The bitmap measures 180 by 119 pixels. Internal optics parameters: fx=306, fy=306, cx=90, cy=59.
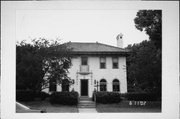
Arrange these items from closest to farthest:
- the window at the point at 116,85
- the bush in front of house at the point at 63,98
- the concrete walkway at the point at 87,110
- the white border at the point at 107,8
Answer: the white border at the point at 107,8
the concrete walkway at the point at 87,110
the bush in front of house at the point at 63,98
the window at the point at 116,85

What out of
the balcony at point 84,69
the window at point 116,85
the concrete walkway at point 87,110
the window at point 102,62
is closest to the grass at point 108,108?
the concrete walkway at point 87,110

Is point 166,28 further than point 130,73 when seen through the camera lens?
No

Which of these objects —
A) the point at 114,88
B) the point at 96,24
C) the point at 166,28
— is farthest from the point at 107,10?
the point at 114,88

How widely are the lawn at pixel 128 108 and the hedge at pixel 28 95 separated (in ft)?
5.85

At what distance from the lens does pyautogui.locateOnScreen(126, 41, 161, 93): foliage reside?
31.7 ft

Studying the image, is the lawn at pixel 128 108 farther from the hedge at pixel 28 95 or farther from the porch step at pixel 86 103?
the hedge at pixel 28 95

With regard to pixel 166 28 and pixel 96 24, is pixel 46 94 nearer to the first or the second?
pixel 96 24

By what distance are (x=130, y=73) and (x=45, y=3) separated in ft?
11.7

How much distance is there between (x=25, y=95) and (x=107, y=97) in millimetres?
2614


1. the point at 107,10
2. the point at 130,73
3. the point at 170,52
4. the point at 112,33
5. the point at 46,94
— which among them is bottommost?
the point at 46,94

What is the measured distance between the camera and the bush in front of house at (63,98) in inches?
385

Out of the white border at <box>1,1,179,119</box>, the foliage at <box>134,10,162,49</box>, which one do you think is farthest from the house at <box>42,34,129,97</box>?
the white border at <box>1,1,179,119</box>

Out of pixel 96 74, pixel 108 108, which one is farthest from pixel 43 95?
pixel 108 108

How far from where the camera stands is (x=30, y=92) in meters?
9.64
